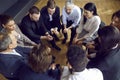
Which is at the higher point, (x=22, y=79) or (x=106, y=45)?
(x=106, y=45)

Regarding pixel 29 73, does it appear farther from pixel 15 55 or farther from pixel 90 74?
pixel 90 74

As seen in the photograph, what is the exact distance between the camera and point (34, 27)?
10.8 ft

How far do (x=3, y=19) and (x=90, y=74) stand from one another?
143 centimetres

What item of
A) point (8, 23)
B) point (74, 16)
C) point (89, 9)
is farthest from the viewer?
point (74, 16)

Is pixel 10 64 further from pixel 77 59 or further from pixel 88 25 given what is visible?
pixel 88 25

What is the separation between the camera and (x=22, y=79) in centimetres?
202

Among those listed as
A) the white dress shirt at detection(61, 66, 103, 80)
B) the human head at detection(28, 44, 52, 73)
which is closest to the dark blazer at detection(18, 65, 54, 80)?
the human head at detection(28, 44, 52, 73)

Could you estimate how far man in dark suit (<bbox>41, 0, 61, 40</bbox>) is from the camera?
11.4ft

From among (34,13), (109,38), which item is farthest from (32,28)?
(109,38)

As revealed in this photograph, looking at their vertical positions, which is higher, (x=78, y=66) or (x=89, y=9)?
(x=89, y=9)

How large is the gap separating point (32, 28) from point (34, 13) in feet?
1.05

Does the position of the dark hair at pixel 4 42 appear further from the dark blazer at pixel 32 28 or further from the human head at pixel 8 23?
the dark blazer at pixel 32 28

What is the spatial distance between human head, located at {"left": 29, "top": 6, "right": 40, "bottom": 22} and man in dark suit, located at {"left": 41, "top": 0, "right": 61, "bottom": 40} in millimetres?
350

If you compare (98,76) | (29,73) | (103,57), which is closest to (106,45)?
(103,57)
